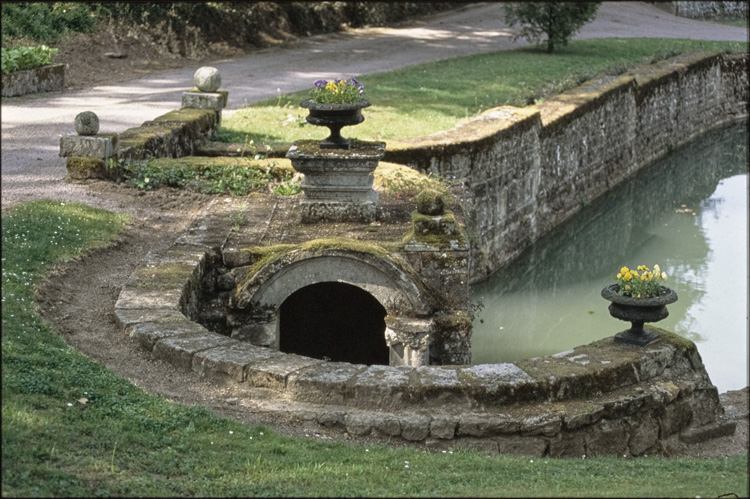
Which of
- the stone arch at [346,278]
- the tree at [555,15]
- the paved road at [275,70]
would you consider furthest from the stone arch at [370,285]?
the tree at [555,15]

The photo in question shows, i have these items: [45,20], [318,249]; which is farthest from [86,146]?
[45,20]

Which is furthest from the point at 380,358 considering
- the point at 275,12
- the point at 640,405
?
the point at 275,12

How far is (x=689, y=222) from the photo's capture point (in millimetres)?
19656

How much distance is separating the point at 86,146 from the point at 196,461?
266 inches

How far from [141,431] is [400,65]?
17.6 metres

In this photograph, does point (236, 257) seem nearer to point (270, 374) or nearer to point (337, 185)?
point (337, 185)

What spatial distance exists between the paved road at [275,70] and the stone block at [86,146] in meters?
0.36

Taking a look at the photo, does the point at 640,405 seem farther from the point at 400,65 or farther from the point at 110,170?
the point at 400,65

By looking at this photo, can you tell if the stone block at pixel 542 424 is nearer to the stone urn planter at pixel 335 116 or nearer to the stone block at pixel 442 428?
the stone block at pixel 442 428

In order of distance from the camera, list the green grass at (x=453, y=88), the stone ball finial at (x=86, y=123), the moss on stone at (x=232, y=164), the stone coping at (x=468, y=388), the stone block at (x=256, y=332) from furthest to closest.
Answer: the green grass at (x=453, y=88)
the moss on stone at (x=232, y=164)
the stone ball finial at (x=86, y=123)
the stone block at (x=256, y=332)
the stone coping at (x=468, y=388)

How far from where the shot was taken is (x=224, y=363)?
23.0ft

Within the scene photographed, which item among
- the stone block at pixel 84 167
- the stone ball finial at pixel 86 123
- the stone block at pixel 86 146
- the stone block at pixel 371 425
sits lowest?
the stone block at pixel 371 425

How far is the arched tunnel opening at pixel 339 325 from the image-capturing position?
34.8 ft

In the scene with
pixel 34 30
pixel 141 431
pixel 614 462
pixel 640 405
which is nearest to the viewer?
pixel 141 431
